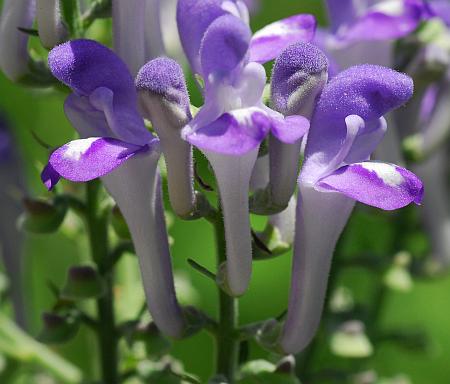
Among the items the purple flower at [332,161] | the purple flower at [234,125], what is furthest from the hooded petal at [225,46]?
the purple flower at [332,161]

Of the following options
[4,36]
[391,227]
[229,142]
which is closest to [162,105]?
[229,142]

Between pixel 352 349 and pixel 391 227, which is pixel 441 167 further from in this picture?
pixel 352 349

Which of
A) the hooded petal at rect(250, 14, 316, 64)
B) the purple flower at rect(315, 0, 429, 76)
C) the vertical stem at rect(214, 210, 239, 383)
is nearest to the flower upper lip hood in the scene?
the purple flower at rect(315, 0, 429, 76)

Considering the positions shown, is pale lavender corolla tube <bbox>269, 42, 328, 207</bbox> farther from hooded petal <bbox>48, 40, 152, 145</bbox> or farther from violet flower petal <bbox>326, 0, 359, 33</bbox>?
violet flower petal <bbox>326, 0, 359, 33</bbox>

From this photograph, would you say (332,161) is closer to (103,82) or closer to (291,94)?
(291,94)

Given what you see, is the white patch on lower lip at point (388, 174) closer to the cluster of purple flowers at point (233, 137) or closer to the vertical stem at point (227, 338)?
the cluster of purple flowers at point (233, 137)
